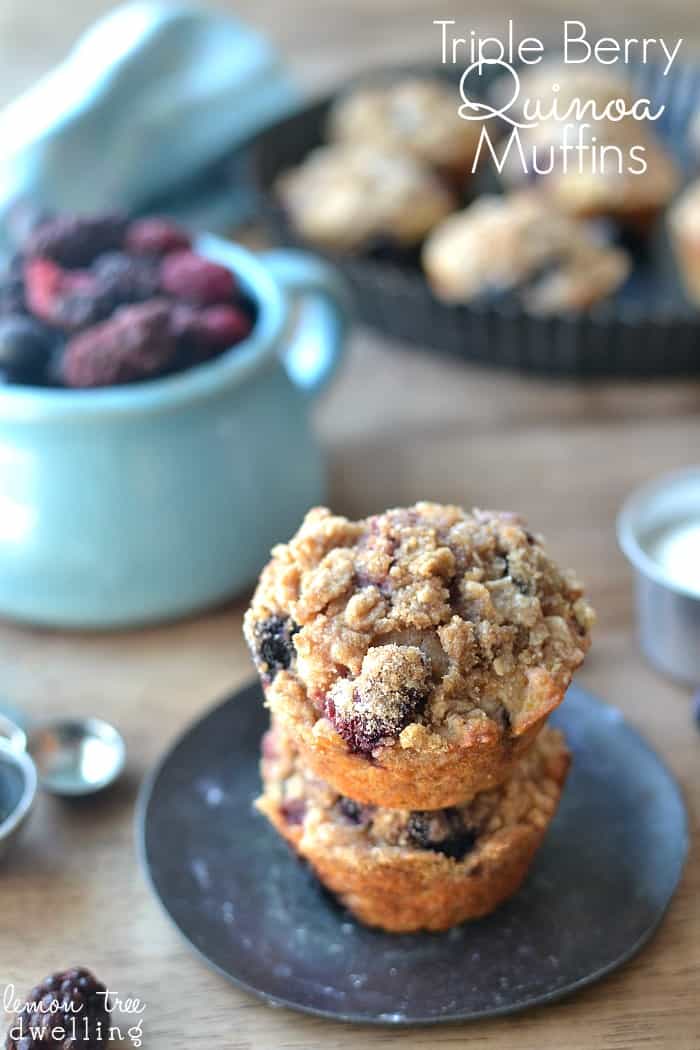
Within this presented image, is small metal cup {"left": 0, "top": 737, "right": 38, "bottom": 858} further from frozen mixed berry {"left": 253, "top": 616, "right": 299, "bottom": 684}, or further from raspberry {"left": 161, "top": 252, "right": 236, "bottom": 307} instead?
raspberry {"left": 161, "top": 252, "right": 236, "bottom": 307}

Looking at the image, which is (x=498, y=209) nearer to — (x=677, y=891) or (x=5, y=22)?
(x=677, y=891)

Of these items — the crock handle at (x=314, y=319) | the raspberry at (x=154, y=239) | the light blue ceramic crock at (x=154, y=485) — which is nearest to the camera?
the light blue ceramic crock at (x=154, y=485)

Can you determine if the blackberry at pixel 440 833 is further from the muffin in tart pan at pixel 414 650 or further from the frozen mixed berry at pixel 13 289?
the frozen mixed berry at pixel 13 289

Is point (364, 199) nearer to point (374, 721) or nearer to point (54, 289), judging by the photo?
point (54, 289)

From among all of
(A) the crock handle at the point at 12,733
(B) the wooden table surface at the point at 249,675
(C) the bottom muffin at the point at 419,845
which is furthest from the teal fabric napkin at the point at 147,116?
(C) the bottom muffin at the point at 419,845

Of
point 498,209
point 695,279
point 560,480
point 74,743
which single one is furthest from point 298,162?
point 74,743
